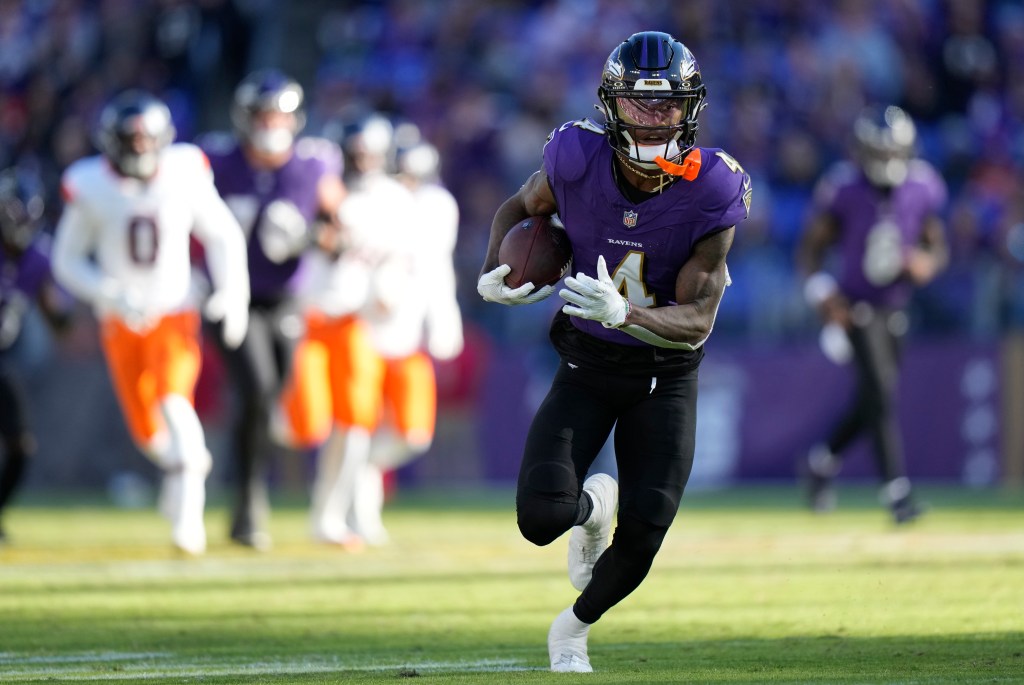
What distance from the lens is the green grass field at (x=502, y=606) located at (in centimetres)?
562

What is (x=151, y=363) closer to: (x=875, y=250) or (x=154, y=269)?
(x=154, y=269)

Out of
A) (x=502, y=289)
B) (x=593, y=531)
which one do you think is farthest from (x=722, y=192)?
(x=593, y=531)

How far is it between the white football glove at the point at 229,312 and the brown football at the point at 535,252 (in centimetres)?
394

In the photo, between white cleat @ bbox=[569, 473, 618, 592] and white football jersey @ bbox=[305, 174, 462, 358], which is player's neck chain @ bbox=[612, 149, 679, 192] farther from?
white football jersey @ bbox=[305, 174, 462, 358]

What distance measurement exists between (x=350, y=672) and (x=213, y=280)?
4443 millimetres

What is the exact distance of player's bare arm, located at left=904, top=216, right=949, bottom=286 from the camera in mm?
10969

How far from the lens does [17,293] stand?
10.5 meters

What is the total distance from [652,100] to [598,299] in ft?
2.33

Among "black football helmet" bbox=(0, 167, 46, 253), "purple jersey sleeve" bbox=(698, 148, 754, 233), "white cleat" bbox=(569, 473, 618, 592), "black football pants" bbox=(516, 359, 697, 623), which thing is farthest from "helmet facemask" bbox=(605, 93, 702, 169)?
"black football helmet" bbox=(0, 167, 46, 253)

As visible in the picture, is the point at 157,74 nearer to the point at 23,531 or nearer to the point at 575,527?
the point at 23,531

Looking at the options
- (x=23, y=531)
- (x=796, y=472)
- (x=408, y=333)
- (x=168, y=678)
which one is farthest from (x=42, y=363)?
(x=168, y=678)

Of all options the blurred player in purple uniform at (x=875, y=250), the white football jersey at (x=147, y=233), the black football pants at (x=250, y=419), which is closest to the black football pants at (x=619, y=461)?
the white football jersey at (x=147, y=233)

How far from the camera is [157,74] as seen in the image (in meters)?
18.1

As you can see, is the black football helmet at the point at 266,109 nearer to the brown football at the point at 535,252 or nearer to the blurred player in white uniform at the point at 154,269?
the blurred player in white uniform at the point at 154,269
